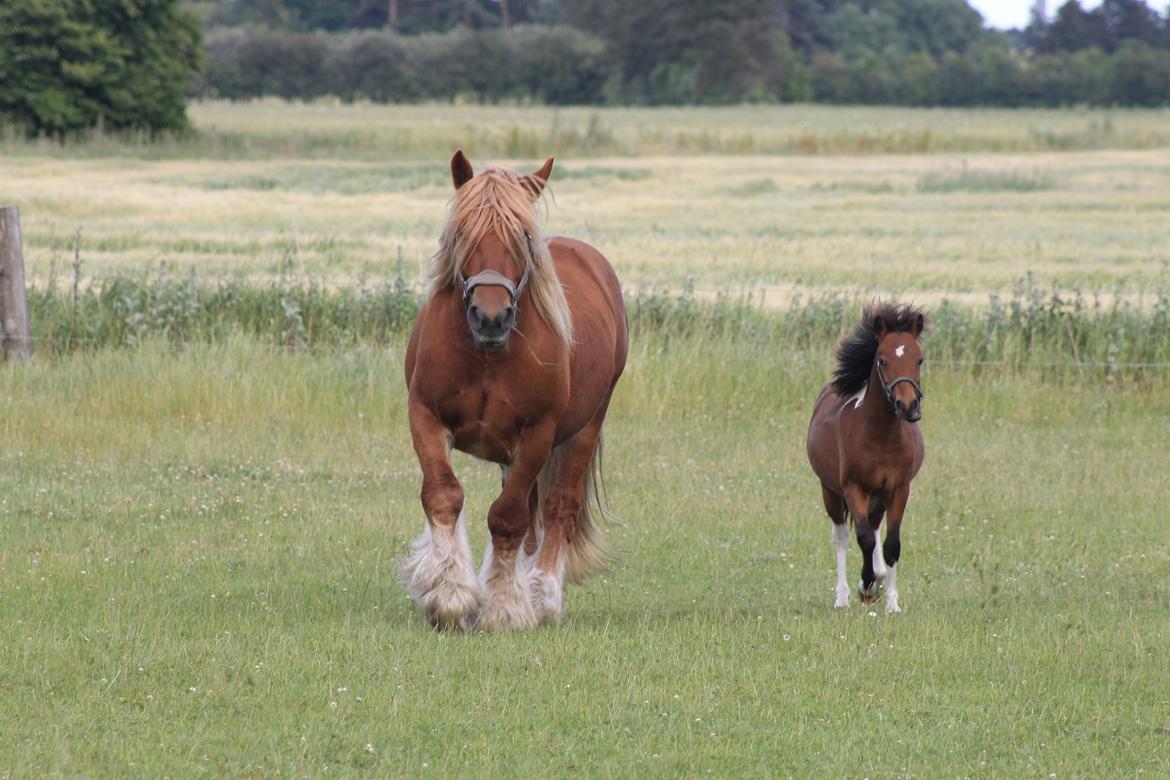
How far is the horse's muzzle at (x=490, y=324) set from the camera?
6.68 meters

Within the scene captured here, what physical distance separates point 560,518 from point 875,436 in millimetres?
1779

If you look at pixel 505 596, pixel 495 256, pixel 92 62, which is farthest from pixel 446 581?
pixel 92 62

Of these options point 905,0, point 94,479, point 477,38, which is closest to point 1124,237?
point 94,479

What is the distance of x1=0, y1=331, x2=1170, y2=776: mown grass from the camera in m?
5.55

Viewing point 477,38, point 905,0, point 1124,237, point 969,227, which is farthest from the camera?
→ point 905,0

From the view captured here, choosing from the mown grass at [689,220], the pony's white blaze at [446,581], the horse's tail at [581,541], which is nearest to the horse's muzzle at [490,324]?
the pony's white blaze at [446,581]

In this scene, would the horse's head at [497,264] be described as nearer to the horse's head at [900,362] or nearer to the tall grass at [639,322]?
the horse's head at [900,362]

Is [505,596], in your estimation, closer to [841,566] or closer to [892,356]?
[841,566]

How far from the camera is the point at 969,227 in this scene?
33375 millimetres

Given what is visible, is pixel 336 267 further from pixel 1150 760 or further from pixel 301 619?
pixel 1150 760

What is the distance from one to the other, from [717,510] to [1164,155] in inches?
2082

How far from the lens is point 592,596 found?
27.7 feet

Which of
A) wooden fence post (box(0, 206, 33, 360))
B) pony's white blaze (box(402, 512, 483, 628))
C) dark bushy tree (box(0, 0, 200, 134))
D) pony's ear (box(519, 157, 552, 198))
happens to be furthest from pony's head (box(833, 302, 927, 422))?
dark bushy tree (box(0, 0, 200, 134))

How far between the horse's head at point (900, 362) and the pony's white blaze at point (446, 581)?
2.25 m
